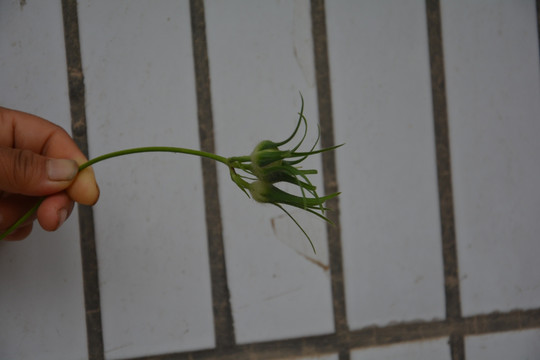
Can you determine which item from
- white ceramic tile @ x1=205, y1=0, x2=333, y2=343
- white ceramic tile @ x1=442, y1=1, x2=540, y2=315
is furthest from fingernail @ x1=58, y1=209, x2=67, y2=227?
white ceramic tile @ x1=442, y1=1, x2=540, y2=315

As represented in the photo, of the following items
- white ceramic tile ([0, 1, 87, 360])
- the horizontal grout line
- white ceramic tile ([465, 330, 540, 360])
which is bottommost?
white ceramic tile ([465, 330, 540, 360])

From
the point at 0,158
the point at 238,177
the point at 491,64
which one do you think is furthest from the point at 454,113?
the point at 0,158

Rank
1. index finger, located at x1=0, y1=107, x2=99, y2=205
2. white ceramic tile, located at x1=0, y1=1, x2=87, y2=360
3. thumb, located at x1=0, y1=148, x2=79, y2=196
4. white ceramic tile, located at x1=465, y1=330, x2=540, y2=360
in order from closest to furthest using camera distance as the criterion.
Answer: thumb, located at x1=0, y1=148, x2=79, y2=196
index finger, located at x1=0, y1=107, x2=99, y2=205
white ceramic tile, located at x1=0, y1=1, x2=87, y2=360
white ceramic tile, located at x1=465, y1=330, x2=540, y2=360

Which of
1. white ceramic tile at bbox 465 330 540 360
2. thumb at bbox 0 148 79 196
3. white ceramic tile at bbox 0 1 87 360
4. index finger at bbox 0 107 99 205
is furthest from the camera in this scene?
white ceramic tile at bbox 465 330 540 360

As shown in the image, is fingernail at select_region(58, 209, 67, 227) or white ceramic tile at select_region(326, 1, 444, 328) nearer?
fingernail at select_region(58, 209, 67, 227)

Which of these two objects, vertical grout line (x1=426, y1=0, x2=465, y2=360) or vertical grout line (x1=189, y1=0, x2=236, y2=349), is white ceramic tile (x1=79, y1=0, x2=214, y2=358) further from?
vertical grout line (x1=426, y1=0, x2=465, y2=360)

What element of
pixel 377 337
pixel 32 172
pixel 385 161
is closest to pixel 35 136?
pixel 32 172

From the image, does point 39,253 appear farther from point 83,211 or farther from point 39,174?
point 39,174
